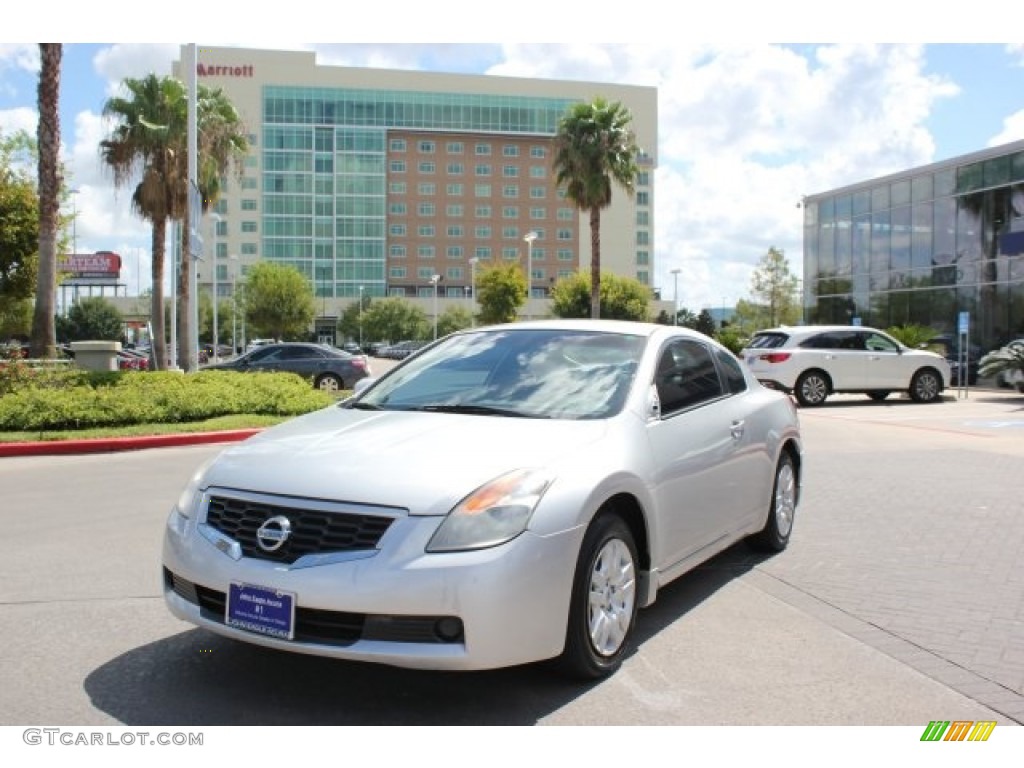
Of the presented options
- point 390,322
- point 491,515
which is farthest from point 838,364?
point 390,322

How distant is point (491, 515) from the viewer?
3.53 metres

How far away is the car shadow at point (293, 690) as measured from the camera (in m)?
3.60

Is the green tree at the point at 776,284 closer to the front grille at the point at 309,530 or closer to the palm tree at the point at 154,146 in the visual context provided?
the palm tree at the point at 154,146

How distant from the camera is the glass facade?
4198 inches

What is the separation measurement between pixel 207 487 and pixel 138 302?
400ft

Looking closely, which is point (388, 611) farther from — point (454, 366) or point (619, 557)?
point (454, 366)

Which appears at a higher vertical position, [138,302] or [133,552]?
[138,302]

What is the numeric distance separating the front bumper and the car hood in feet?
0.61

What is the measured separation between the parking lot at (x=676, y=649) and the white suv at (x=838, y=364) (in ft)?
38.8

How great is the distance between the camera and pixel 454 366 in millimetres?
5188

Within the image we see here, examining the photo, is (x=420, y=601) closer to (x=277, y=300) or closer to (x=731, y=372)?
(x=731, y=372)

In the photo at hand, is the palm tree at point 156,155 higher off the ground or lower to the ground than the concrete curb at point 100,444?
higher

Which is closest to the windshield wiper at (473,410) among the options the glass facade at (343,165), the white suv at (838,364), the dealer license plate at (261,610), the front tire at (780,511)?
the dealer license plate at (261,610)
